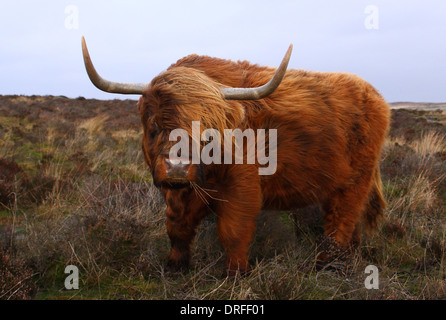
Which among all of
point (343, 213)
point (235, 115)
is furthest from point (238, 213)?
point (343, 213)

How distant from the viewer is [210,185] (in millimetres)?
3090

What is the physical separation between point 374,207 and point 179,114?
283 centimetres

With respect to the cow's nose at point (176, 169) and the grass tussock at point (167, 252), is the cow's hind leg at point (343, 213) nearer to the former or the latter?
the grass tussock at point (167, 252)

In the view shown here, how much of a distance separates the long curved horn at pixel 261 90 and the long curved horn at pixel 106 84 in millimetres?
692

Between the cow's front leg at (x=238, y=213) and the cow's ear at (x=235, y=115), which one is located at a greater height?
the cow's ear at (x=235, y=115)

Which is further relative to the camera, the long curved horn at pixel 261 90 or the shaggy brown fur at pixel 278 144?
the shaggy brown fur at pixel 278 144

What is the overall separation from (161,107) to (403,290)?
2.41 m

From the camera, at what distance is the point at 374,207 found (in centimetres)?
445

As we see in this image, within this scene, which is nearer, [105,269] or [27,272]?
[27,272]

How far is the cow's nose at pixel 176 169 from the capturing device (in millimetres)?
2576

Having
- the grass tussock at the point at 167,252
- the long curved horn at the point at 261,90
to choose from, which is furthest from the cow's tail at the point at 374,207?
the long curved horn at the point at 261,90

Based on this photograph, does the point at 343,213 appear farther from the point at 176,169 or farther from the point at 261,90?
the point at 176,169
